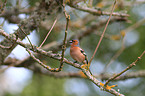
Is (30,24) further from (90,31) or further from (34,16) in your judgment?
(90,31)

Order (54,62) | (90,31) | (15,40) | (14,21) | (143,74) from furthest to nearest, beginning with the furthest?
(54,62)
(90,31)
(14,21)
(143,74)
(15,40)

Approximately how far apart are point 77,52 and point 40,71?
209 centimetres

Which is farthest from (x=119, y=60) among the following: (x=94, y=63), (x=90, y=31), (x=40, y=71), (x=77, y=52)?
(x=77, y=52)

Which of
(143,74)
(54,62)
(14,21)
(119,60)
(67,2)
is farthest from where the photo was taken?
(119,60)

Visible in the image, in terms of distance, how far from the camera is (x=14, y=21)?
5270 millimetres

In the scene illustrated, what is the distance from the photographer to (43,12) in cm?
363

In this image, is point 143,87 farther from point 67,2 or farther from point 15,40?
point 15,40

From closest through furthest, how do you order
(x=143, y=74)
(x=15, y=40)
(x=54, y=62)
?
(x=15, y=40) → (x=143, y=74) → (x=54, y=62)

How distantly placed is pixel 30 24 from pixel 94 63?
445 centimetres

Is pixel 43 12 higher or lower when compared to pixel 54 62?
higher

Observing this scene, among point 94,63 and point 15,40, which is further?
point 94,63

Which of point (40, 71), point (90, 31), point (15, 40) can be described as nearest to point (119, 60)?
point (90, 31)

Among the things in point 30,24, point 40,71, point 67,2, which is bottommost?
point 40,71

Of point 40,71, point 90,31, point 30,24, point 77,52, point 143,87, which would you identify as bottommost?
point 143,87
